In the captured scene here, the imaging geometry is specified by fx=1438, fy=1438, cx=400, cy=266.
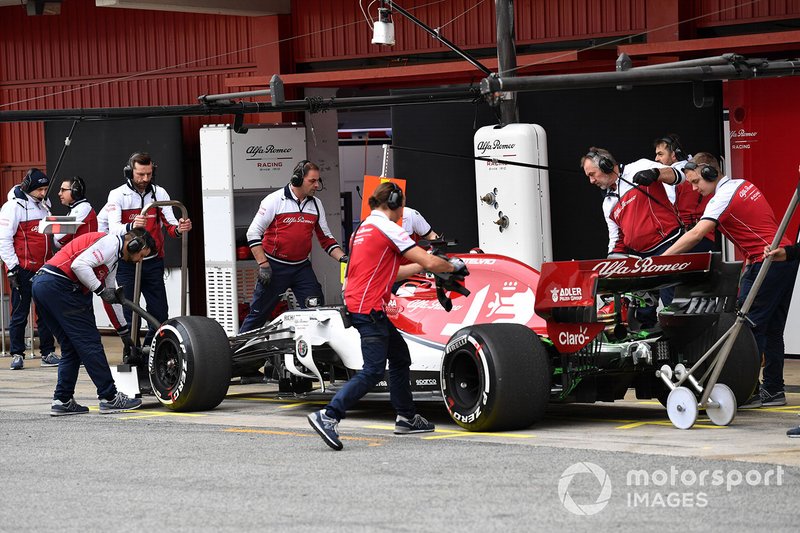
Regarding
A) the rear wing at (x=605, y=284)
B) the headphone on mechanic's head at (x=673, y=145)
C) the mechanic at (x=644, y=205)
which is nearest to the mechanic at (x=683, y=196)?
the headphone on mechanic's head at (x=673, y=145)

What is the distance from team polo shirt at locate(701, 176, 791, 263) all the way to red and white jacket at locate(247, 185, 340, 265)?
396 centimetres

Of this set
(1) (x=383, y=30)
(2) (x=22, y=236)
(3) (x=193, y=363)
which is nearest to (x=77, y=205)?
(2) (x=22, y=236)

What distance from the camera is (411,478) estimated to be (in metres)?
8.27

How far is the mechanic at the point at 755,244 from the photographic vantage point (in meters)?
11.0

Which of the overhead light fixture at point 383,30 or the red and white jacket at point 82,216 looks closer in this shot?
the overhead light fixture at point 383,30

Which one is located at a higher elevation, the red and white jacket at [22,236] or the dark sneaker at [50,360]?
the red and white jacket at [22,236]

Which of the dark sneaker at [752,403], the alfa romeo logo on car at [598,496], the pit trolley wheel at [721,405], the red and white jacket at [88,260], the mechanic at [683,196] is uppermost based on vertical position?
the mechanic at [683,196]

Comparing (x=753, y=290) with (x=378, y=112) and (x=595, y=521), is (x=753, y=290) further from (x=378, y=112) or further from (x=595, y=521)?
(x=378, y=112)

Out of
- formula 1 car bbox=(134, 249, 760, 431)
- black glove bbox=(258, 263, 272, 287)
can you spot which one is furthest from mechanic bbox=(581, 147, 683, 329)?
black glove bbox=(258, 263, 272, 287)

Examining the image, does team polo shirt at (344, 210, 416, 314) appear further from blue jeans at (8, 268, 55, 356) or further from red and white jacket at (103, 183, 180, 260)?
blue jeans at (8, 268, 55, 356)

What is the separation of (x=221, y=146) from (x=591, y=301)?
8.80 meters

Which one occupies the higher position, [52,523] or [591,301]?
[591,301]

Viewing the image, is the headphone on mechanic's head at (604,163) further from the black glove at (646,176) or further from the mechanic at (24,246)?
the mechanic at (24,246)

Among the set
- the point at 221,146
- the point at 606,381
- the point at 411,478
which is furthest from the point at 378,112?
the point at 411,478
